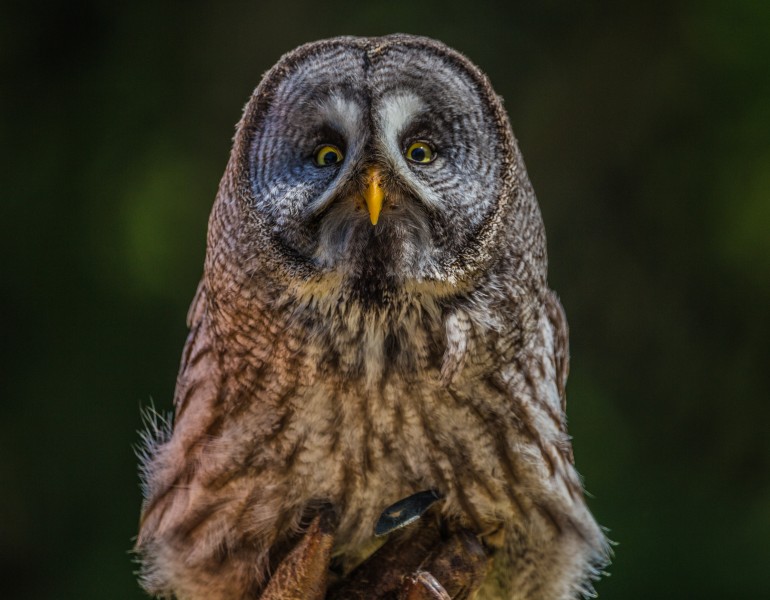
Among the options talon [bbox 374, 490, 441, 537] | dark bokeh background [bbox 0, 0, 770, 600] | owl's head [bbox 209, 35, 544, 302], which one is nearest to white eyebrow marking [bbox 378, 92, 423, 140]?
owl's head [bbox 209, 35, 544, 302]

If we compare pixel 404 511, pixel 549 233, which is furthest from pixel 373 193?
pixel 549 233

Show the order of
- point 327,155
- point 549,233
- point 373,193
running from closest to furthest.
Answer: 1. point 373,193
2. point 327,155
3. point 549,233

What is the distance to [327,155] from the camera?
1428mm

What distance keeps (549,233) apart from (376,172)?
168 centimetres

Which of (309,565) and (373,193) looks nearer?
(373,193)

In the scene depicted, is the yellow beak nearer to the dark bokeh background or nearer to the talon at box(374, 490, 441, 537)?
the talon at box(374, 490, 441, 537)

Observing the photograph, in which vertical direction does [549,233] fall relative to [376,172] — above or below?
below

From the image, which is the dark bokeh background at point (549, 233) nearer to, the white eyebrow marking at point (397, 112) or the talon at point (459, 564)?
the talon at point (459, 564)

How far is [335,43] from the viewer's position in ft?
4.84

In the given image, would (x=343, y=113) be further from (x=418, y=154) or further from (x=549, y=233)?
(x=549, y=233)

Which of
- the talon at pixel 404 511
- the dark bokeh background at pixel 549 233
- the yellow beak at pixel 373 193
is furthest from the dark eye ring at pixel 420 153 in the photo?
the dark bokeh background at pixel 549 233

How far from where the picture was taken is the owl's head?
1.38 meters

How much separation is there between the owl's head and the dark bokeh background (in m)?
1.24

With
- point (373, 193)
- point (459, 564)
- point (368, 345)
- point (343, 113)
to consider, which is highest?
point (343, 113)
